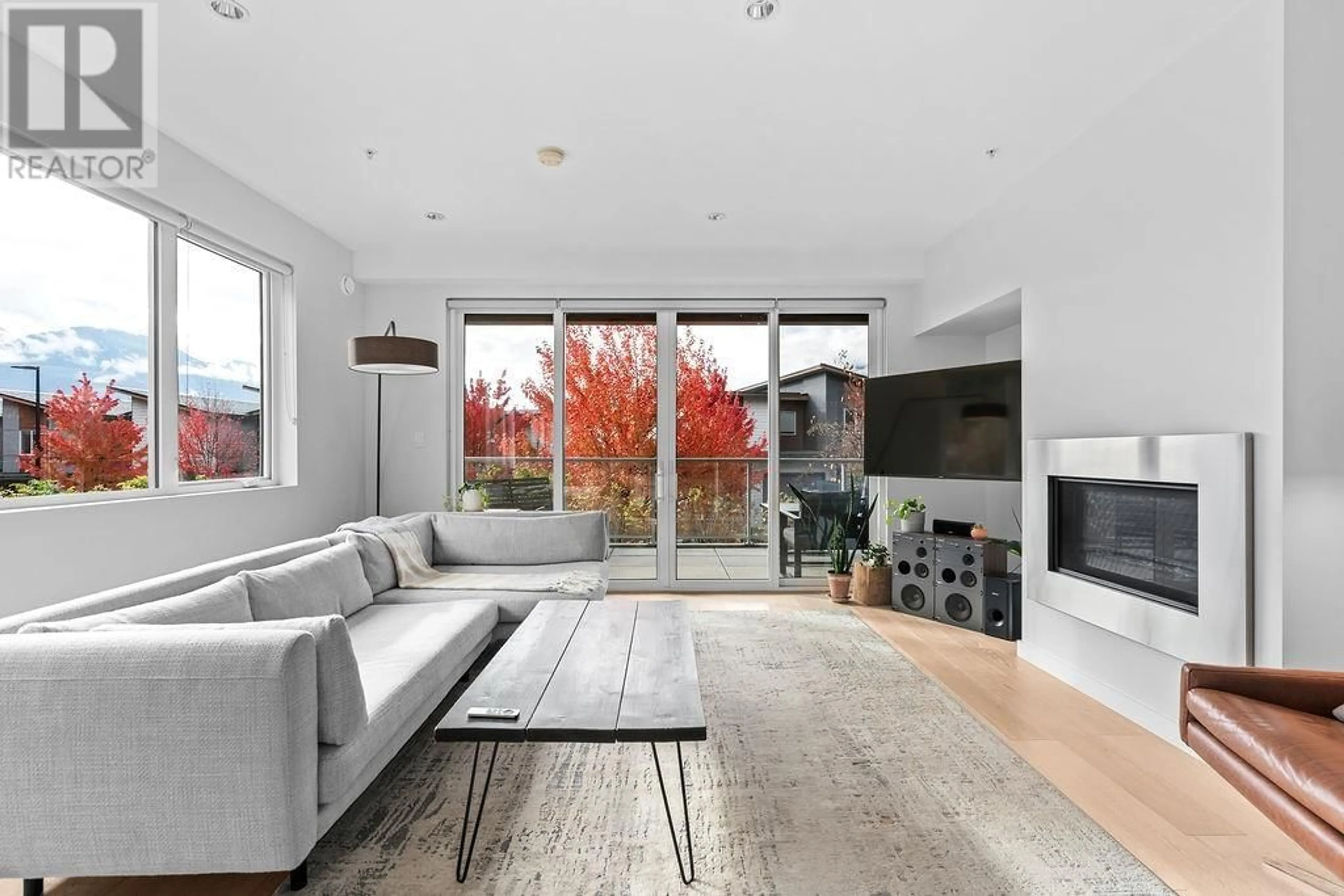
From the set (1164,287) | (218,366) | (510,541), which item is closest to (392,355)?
(218,366)

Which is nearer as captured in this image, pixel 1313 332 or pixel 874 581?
pixel 1313 332

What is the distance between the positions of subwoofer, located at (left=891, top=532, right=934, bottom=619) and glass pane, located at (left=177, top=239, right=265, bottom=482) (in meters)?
4.24

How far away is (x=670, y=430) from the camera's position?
566cm

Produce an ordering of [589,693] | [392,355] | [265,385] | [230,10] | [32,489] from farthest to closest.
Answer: [265,385]
[392,355]
[32,489]
[230,10]
[589,693]

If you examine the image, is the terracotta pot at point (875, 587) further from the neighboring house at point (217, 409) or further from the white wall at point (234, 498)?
the neighboring house at point (217, 409)

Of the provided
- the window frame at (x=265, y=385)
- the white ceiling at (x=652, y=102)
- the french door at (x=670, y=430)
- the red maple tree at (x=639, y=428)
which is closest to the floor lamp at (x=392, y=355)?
the window frame at (x=265, y=385)

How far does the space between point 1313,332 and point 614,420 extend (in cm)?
424

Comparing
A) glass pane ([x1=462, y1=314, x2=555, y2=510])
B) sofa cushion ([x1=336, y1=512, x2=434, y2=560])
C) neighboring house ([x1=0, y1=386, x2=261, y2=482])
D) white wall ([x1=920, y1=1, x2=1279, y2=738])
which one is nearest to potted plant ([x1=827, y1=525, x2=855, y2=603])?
white wall ([x1=920, y1=1, x2=1279, y2=738])

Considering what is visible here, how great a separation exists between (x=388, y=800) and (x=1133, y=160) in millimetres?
3749

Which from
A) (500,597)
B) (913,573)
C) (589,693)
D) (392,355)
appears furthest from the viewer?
(913,573)

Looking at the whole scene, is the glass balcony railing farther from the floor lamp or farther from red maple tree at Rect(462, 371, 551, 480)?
the floor lamp

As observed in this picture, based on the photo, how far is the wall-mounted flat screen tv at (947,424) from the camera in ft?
13.8

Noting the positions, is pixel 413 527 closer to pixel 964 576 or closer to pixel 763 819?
pixel 763 819

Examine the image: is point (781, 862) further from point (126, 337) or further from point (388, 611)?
point (126, 337)
